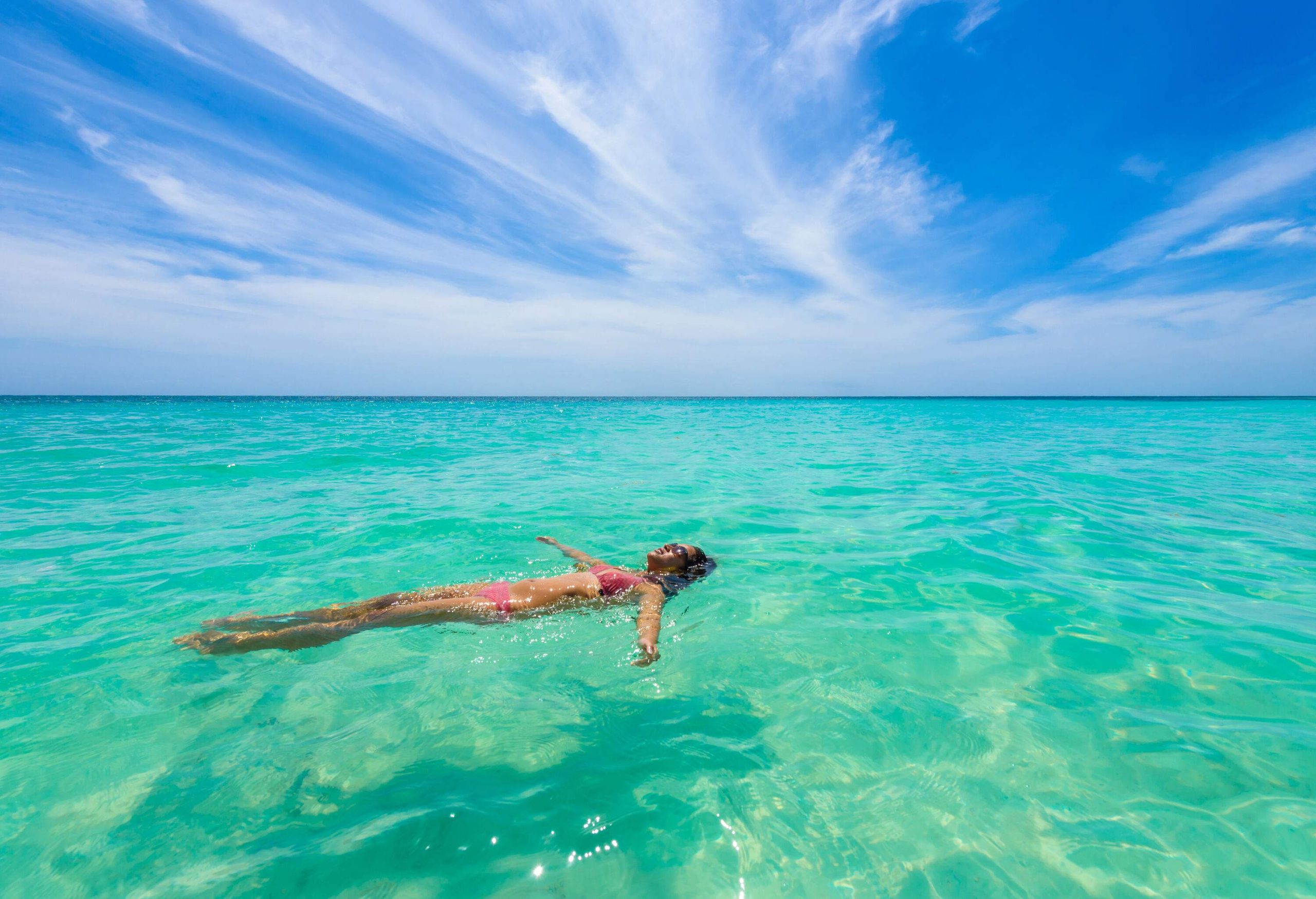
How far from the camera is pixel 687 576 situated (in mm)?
6492

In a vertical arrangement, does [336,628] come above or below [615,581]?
below

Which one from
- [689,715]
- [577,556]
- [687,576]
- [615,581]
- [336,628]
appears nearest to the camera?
[689,715]

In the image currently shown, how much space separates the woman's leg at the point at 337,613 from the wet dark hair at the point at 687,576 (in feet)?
6.35

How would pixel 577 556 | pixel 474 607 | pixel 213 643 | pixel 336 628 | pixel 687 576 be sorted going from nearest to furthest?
1. pixel 213 643
2. pixel 336 628
3. pixel 474 607
4. pixel 687 576
5. pixel 577 556

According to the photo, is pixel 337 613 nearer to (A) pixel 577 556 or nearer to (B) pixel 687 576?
(A) pixel 577 556

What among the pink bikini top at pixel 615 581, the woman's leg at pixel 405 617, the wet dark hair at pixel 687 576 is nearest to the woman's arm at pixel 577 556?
the pink bikini top at pixel 615 581

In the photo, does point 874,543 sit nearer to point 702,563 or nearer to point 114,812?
point 702,563

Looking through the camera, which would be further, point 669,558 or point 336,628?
point 669,558

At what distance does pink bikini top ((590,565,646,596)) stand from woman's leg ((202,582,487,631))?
4.05ft

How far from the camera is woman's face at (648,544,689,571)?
20.7 feet

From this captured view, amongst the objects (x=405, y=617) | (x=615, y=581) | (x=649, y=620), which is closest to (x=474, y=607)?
(x=405, y=617)

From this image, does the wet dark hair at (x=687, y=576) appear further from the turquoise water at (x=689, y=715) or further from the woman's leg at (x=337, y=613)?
the woman's leg at (x=337, y=613)

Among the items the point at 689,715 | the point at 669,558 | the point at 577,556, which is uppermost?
the point at 669,558

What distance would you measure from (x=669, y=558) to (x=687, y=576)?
38 centimetres
